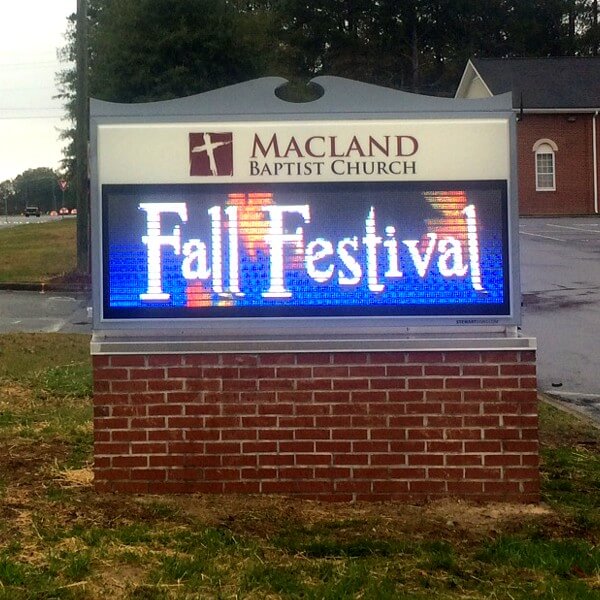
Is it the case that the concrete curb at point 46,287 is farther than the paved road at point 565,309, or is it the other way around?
the concrete curb at point 46,287

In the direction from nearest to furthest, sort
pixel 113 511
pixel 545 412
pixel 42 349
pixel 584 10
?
pixel 113 511 < pixel 545 412 < pixel 42 349 < pixel 584 10

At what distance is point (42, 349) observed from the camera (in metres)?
11.8

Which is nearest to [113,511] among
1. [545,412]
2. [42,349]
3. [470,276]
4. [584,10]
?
[470,276]

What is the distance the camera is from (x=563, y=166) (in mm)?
42031

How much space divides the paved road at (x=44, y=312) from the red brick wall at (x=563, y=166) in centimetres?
2635

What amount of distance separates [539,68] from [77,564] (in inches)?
1673

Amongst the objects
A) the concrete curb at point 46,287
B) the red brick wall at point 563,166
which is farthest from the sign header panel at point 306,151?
the red brick wall at point 563,166

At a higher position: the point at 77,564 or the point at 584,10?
the point at 584,10

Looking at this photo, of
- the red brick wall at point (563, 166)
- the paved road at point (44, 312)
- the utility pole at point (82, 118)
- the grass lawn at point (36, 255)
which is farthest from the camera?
the red brick wall at point (563, 166)

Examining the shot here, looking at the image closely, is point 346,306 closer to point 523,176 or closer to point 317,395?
point 317,395

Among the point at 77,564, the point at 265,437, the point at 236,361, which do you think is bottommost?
the point at 77,564

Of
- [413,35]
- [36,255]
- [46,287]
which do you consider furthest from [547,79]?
[46,287]

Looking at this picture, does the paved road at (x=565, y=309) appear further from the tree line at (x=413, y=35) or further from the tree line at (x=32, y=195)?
the tree line at (x=32, y=195)

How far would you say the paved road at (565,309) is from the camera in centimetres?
1064
